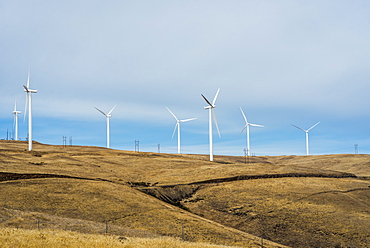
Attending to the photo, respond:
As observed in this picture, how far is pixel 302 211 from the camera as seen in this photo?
58.9 meters

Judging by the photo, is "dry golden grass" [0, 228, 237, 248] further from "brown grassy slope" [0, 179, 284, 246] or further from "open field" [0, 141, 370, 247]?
"brown grassy slope" [0, 179, 284, 246]

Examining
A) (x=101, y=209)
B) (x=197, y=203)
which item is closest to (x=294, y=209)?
(x=197, y=203)

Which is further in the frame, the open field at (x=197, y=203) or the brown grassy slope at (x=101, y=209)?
the open field at (x=197, y=203)

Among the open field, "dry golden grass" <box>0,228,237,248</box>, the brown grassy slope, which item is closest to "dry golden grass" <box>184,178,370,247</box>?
the open field

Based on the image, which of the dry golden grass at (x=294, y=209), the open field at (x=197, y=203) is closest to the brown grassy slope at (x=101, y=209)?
the open field at (x=197, y=203)

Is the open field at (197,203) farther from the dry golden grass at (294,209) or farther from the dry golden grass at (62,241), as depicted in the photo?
the dry golden grass at (62,241)

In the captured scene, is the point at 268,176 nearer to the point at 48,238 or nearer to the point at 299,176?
the point at 299,176

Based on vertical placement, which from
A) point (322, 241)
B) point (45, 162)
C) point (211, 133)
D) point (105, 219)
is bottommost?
point (322, 241)

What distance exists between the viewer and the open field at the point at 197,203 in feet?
155

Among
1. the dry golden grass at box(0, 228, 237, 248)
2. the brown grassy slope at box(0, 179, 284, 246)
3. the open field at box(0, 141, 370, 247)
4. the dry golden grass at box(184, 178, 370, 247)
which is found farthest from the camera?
the dry golden grass at box(184, 178, 370, 247)

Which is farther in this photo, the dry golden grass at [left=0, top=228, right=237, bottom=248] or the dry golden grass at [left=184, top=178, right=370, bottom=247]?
the dry golden grass at [left=184, top=178, right=370, bottom=247]

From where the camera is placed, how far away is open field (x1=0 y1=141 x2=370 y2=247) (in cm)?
4722

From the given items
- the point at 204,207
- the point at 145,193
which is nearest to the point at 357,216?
the point at 204,207

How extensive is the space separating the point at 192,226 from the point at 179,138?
95.1m
